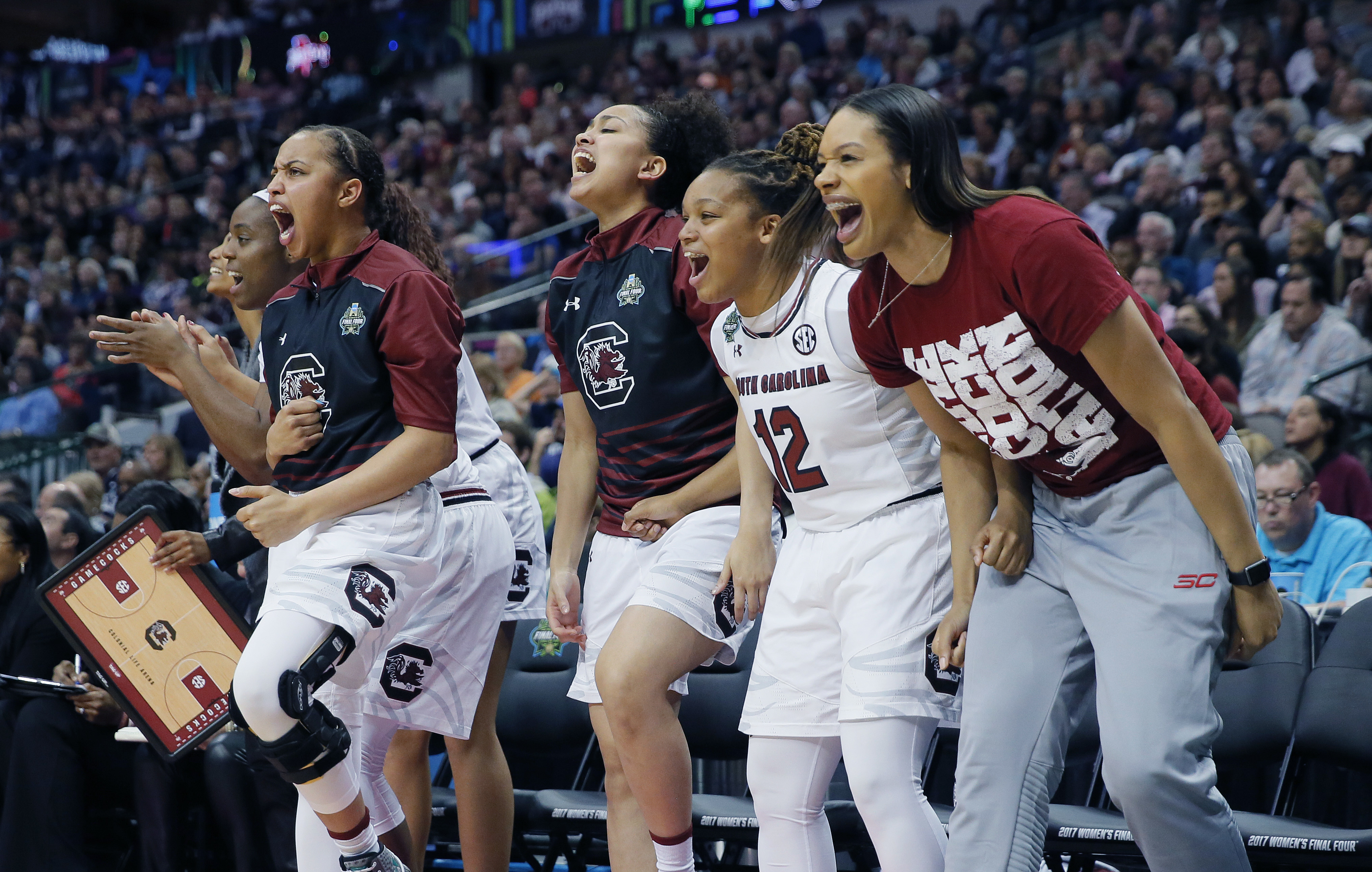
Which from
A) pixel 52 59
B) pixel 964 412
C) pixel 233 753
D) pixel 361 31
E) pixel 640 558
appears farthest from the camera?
pixel 52 59

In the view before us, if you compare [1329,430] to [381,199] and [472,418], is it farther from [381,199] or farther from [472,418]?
[381,199]

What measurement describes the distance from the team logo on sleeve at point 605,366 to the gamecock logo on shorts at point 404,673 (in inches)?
31.5

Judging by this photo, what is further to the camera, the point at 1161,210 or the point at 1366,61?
the point at 1366,61

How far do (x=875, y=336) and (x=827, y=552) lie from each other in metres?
0.49

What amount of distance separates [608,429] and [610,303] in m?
0.32

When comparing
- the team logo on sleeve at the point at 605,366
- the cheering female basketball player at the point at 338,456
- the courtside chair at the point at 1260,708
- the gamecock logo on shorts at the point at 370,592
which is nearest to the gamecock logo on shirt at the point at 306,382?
the cheering female basketball player at the point at 338,456

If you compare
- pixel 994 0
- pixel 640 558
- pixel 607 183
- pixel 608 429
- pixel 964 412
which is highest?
pixel 994 0

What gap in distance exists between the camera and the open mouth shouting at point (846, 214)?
101 inches

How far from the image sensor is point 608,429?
340cm

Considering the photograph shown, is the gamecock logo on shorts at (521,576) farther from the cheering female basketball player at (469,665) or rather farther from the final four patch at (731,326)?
the final four patch at (731,326)

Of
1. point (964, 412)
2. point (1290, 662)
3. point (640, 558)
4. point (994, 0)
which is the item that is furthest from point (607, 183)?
point (994, 0)

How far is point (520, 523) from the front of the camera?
159 inches

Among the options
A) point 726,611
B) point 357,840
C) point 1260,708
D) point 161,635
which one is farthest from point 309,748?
point 1260,708

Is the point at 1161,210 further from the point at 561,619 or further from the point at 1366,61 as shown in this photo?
the point at 561,619
